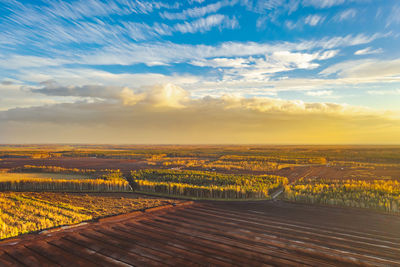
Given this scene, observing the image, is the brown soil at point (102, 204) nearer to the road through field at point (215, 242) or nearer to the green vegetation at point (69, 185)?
the road through field at point (215, 242)

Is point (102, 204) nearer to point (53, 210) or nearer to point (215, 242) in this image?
point (53, 210)

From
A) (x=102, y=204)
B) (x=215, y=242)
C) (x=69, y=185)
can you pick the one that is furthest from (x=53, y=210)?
(x=69, y=185)

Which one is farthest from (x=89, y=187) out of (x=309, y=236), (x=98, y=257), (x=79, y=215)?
(x=309, y=236)

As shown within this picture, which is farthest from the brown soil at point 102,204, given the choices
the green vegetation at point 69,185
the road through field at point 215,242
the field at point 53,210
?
the green vegetation at point 69,185

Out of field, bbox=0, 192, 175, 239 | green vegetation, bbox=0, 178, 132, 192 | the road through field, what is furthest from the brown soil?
green vegetation, bbox=0, 178, 132, 192

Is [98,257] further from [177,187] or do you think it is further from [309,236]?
[177,187]

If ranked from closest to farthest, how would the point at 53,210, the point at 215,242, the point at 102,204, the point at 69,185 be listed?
the point at 215,242
the point at 53,210
the point at 102,204
the point at 69,185
